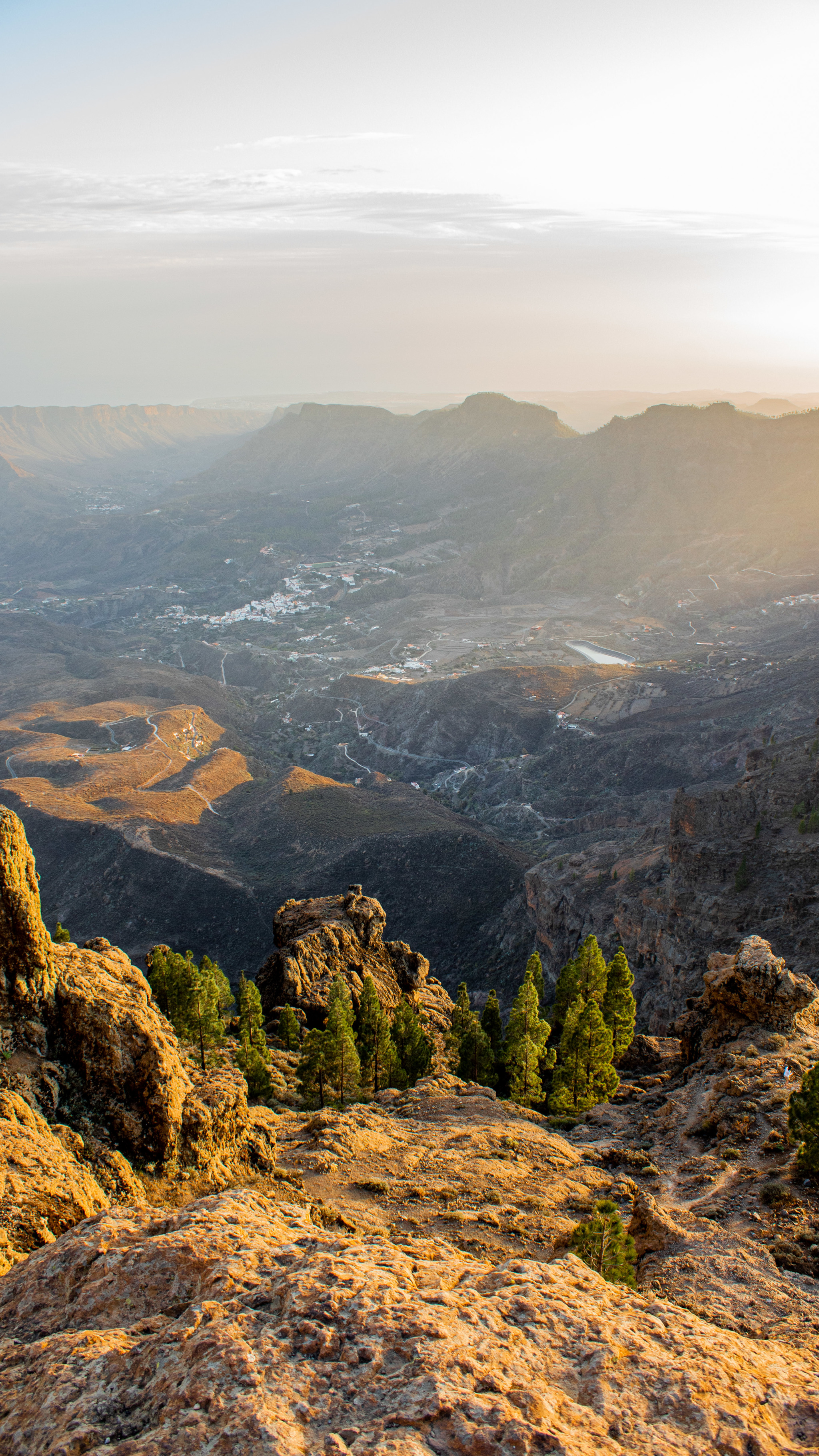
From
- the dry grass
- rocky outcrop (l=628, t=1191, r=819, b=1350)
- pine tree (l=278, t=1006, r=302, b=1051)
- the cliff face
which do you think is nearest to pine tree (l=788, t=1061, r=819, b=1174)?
rocky outcrop (l=628, t=1191, r=819, b=1350)

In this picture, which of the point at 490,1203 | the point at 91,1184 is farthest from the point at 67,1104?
the point at 490,1203

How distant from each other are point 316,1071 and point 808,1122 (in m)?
22.7

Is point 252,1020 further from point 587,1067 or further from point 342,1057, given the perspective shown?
point 587,1067

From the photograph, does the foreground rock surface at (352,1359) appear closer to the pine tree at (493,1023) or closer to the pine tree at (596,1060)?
the pine tree at (596,1060)

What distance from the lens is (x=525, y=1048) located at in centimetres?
4316

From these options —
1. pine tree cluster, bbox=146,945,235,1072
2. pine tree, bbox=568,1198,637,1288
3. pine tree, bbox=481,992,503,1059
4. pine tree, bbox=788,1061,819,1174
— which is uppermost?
pine tree, bbox=568,1198,637,1288

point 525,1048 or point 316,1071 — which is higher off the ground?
point 316,1071

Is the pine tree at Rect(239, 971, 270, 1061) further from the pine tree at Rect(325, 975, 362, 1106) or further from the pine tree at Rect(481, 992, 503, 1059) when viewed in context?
the pine tree at Rect(481, 992, 503, 1059)

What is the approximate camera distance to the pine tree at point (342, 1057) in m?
39.1

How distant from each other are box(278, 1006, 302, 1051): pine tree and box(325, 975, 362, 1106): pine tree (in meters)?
7.76

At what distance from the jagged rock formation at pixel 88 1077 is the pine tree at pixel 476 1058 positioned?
23649 mm

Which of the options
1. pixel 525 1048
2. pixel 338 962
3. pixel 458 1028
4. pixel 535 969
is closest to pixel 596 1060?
pixel 525 1048

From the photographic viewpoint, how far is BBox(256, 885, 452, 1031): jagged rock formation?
5094 centimetres

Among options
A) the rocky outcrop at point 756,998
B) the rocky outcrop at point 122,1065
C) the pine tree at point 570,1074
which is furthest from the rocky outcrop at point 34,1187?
the rocky outcrop at point 756,998
